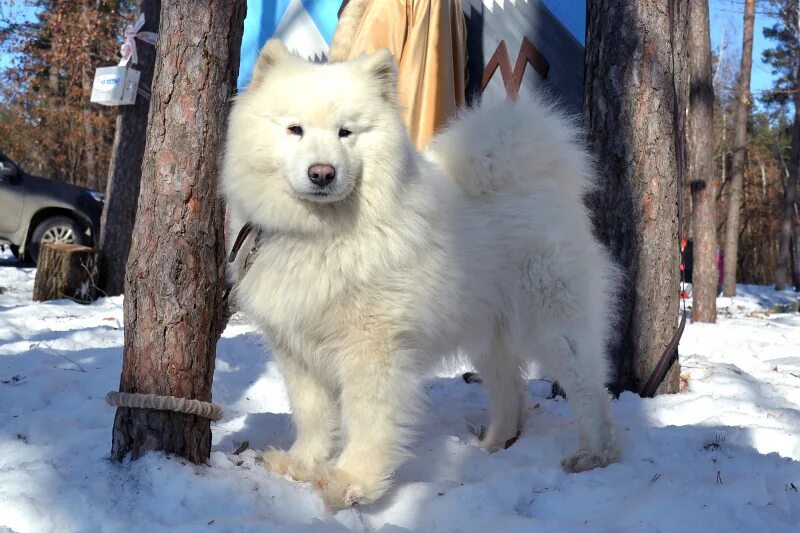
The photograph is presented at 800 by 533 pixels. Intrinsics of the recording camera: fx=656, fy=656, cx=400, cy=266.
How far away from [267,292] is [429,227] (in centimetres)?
67

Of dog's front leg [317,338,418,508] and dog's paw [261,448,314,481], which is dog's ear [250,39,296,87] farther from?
dog's paw [261,448,314,481]

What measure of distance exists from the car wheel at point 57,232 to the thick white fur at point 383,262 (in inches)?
322

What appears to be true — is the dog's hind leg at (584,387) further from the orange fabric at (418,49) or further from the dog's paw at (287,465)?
the orange fabric at (418,49)

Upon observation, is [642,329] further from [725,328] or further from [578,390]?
[725,328]

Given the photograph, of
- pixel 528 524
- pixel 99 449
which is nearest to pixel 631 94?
pixel 528 524

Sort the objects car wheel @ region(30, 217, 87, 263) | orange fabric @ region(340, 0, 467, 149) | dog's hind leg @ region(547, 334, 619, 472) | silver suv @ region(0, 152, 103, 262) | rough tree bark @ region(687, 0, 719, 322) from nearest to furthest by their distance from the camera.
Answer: dog's hind leg @ region(547, 334, 619, 472) → orange fabric @ region(340, 0, 467, 149) → rough tree bark @ region(687, 0, 719, 322) → silver suv @ region(0, 152, 103, 262) → car wheel @ region(30, 217, 87, 263)

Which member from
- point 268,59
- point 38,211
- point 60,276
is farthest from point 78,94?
point 268,59

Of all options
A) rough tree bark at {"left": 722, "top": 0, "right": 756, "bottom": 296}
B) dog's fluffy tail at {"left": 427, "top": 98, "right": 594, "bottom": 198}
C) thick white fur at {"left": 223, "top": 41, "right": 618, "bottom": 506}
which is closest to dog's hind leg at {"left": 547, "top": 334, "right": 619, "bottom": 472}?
thick white fur at {"left": 223, "top": 41, "right": 618, "bottom": 506}

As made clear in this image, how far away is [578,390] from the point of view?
283 cm

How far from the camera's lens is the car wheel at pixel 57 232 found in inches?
379

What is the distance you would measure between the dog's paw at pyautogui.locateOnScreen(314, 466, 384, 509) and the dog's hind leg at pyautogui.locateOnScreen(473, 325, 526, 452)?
39.0 inches

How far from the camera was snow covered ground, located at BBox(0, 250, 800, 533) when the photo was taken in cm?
207

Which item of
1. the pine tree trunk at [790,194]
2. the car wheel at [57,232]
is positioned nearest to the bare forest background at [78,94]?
the pine tree trunk at [790,194]

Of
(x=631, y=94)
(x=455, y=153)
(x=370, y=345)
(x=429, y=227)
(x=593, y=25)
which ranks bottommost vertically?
(x=370, y=345)
